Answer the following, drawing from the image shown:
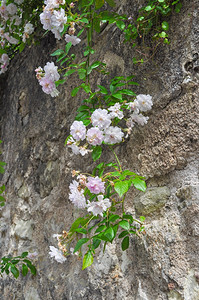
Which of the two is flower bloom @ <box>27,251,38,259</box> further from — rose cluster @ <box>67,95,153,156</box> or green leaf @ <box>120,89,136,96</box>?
green leaf @ <box>120,89,136,96</box>

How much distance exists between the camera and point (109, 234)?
0.89 m

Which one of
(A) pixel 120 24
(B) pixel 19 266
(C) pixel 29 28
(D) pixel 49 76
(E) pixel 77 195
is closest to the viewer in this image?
(E) pixel 77 195

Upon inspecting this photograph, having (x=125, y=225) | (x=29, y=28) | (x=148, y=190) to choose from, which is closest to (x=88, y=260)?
(x=125, y=225)

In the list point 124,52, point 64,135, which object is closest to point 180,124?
point 124,52

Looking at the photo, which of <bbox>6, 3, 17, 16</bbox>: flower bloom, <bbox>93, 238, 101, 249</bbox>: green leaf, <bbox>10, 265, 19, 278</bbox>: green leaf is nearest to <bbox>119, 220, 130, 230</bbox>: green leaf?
<bbox>93, 238, 101, 249</bbox>: green leaf

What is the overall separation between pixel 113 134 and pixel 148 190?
8.3 inches

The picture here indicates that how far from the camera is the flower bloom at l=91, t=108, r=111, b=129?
98 centimetres

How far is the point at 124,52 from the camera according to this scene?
1.13 metres

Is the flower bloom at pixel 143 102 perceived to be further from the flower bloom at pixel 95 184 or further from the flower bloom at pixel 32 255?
the flower bloom at pixel 32 255

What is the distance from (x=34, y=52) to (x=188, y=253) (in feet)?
4.90

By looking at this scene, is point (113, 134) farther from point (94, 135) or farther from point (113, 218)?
point (113, 218)

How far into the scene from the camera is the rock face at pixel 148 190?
846 millimetres

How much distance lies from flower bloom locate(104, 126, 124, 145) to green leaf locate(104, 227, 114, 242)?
0.28 m

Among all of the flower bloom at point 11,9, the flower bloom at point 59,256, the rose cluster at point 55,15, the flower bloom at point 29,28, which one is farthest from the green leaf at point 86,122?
the flower bloom at point 11,9
